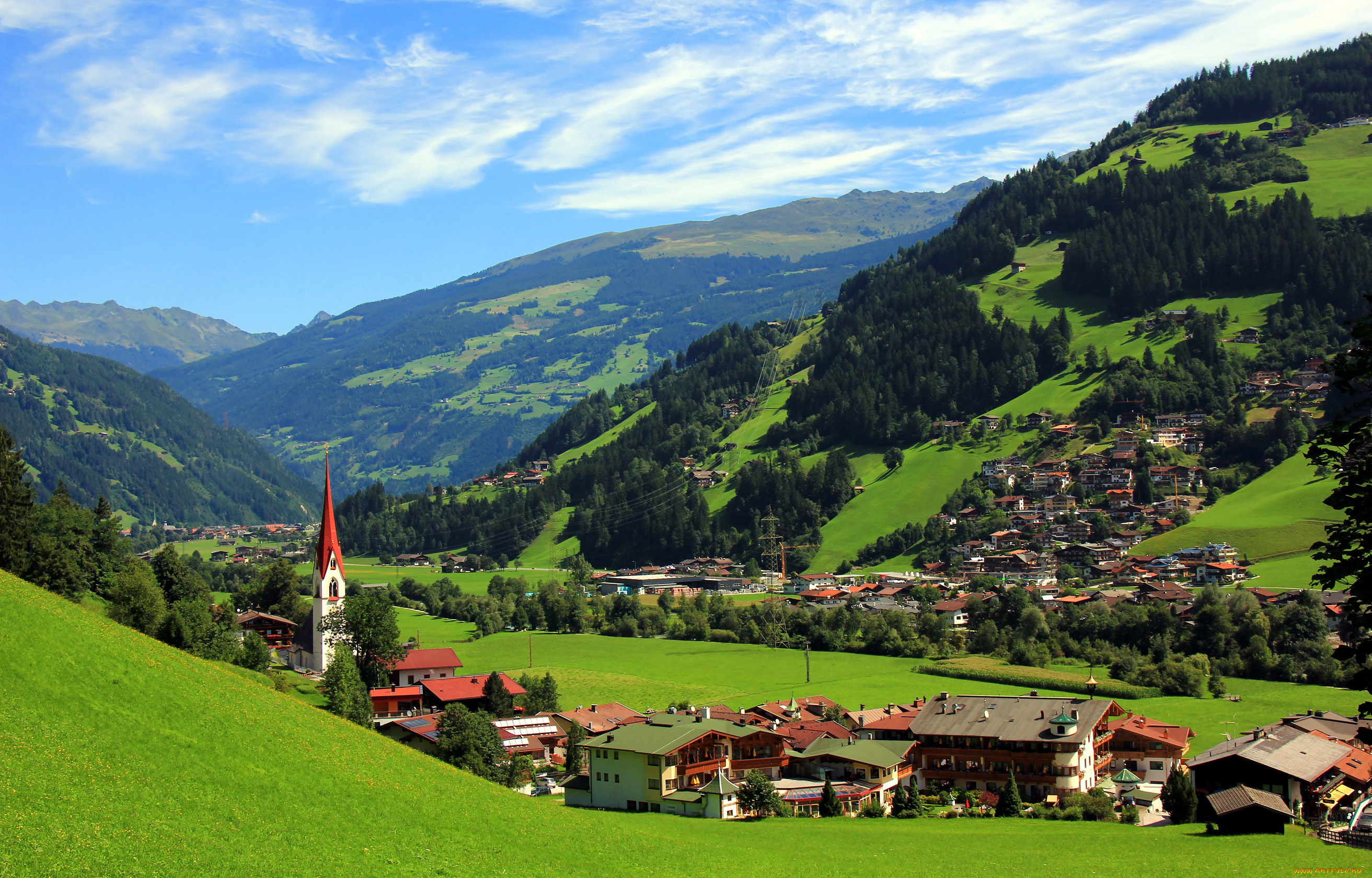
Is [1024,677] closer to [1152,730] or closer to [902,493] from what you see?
[1152,730]

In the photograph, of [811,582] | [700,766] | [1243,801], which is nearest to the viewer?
[1243,801]

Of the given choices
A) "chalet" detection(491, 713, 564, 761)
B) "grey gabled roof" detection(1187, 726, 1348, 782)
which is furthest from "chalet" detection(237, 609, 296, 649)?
"grey gabled roof" detection(1187, 726, 1348, 782)

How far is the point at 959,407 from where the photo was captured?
173m

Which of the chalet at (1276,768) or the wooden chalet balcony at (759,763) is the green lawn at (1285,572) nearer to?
the chalet at (1276,768)

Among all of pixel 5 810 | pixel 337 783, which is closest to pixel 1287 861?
pixel 337 783

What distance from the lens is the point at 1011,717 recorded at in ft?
186

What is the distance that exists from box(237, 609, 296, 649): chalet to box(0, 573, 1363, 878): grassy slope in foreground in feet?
157

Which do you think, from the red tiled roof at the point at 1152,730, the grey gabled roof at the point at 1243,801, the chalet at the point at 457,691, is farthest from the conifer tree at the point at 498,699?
the grey gabled roof at the point at 1243,801

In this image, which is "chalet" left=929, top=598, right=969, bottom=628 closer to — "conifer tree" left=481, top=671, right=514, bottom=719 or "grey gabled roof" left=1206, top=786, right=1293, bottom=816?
"conifer tree" left=481, top=671, right=514, bottom=719

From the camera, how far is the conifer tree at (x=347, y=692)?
56.3 meters

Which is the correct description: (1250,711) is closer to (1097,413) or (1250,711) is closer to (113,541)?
(113,541)

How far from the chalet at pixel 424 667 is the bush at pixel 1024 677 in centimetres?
3533

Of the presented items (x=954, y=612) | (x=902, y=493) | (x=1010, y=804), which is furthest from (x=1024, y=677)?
(x=902, y=493)

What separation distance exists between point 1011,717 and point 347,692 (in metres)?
34.2
